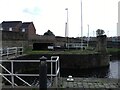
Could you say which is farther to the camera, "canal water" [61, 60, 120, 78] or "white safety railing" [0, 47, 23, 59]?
"canal water" [61, 60, 120, 78]

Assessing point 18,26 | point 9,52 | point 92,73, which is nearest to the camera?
point 9,52

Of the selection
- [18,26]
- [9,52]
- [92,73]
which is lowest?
[92,73]

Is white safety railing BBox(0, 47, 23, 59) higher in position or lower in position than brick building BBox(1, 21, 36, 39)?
lower

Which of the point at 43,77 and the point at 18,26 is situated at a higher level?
the point at 18,26

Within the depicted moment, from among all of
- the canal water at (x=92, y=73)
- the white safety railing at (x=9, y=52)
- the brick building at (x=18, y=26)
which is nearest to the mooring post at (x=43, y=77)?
the white safety railing at (x=9, y=52)

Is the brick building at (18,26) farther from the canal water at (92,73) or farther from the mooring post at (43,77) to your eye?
the mooring post at (43,77)

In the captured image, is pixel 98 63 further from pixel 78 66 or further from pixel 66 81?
pixel 66 81

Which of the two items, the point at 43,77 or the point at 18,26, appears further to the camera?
the point at 18,26

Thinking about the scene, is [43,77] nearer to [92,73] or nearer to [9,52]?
[9,52]

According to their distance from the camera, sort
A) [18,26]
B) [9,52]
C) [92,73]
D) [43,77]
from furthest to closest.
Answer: [18,26], [92,73], [9,52], [43,77]

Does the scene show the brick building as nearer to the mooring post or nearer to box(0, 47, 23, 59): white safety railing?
box(0, 47, 23, 59): white safety railing

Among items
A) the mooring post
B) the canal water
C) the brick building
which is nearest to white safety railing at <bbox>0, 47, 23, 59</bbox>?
the canal water

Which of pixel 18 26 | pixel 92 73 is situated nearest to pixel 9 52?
pixel 92 73

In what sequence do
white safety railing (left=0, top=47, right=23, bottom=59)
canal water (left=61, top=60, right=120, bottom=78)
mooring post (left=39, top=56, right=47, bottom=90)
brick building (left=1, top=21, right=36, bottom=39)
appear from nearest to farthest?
mooring post (left=39, top=56, right=47, bottom=90), white safety railing (left=0, top=47, right=23, bottom=59), canal water (left=61, top=60, right=120, bottom=78), brick building (left=1, top=21, right=36, bottom=39)
